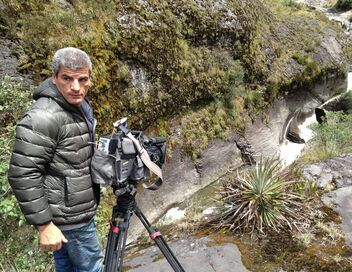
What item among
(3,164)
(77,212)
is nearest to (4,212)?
(3,164)

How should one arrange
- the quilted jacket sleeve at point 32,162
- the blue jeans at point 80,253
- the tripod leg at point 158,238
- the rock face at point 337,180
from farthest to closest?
the rock face at point 337,180, the tripod leg at point 158,238, the blue jeans at point 80,253, the quilted jacket sleeve at point 32,162

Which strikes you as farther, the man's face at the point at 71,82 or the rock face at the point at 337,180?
the rock face at the point at 337,180

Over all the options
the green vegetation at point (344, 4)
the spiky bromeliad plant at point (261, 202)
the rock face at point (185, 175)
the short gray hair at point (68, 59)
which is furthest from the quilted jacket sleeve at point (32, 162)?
the green vegetation at point (344, 4)

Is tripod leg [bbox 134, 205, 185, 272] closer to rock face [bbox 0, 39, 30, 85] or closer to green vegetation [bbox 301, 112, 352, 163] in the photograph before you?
rock face [bbox 0, 39, 30, 85]

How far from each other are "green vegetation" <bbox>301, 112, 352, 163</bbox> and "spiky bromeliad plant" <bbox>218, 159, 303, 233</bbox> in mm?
3851

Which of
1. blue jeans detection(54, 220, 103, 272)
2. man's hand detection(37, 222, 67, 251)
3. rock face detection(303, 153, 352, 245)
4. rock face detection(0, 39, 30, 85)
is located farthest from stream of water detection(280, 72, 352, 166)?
man's hand detection(37, 222, 67, 251)

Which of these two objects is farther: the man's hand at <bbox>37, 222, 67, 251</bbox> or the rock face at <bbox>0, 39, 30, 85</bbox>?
the rock face at <bbox>0, 39, 30, 85</bbox>

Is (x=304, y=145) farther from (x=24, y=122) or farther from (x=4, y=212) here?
(x=24, y=122)

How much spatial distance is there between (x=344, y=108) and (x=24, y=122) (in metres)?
16.9

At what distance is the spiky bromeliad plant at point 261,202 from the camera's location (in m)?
5.92

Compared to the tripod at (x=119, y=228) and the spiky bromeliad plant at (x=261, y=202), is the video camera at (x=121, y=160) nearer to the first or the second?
the tripod at (x=119, y=228)

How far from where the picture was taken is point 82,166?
304 cm

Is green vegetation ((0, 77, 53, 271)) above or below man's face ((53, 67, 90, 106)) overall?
below

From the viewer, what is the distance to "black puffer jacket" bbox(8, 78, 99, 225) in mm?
2658
